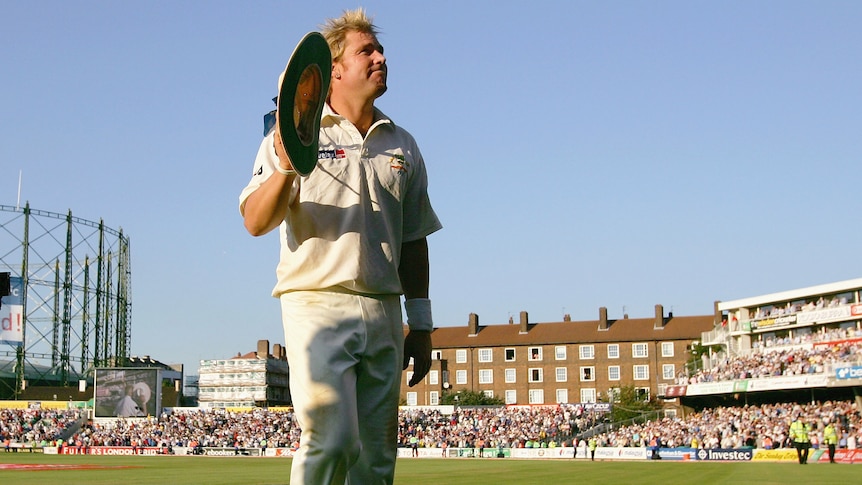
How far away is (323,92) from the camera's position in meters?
3.94

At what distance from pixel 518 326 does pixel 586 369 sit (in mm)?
10398

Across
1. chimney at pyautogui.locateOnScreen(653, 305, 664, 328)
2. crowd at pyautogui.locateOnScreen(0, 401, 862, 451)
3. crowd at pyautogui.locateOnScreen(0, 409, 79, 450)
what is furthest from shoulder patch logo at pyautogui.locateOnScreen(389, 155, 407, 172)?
chimney at pyautogui.locateOnScreen(653, 305, 664, 328)

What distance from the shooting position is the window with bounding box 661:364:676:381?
101062mm

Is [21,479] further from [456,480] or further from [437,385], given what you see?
[437,385]

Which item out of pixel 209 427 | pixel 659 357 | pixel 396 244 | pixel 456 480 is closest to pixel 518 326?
pixel 659 357

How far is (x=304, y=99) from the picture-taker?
3854mm

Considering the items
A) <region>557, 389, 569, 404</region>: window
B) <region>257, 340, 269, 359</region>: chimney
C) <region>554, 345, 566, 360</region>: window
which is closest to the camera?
<region>557, 389, 569, 404</region>: window

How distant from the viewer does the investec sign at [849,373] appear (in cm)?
4594

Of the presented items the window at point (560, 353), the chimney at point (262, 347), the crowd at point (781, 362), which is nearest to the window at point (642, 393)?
the window at point (560, 353)

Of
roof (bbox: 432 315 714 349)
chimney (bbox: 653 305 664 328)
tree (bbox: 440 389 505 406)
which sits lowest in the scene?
tree (bbox: 440 389 505 406)

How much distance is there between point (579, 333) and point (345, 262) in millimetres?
103771

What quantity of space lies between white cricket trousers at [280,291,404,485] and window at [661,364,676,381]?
332 ft

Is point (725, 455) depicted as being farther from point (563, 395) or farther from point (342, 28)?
point (563, 395)

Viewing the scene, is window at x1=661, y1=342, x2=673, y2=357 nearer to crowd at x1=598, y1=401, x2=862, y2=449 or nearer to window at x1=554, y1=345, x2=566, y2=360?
window at x1=554, y1=345, x2=566, y2=360
